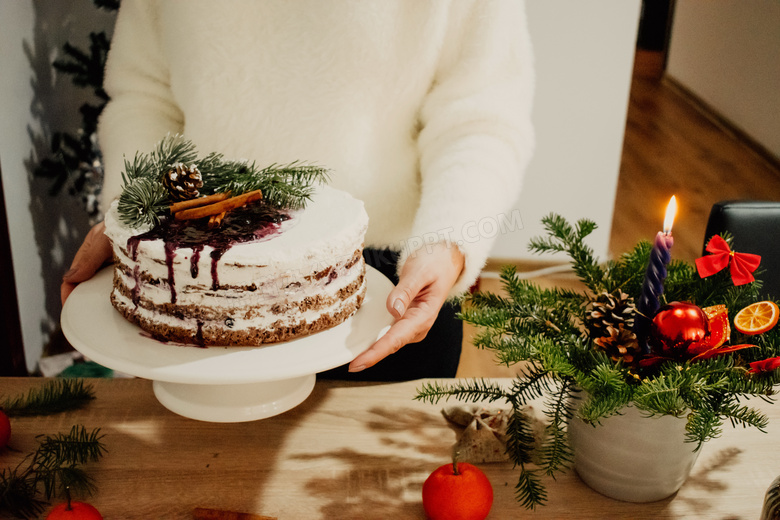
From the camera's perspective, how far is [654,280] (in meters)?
0.75

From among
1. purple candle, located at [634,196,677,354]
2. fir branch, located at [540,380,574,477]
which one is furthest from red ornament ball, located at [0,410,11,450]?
purple candle, located at [634,196,677,354]

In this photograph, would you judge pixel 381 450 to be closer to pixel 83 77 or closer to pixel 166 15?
pixel 166 15

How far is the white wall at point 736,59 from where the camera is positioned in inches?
163

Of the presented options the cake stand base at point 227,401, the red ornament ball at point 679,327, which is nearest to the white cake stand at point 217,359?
the cake stand base at point 227,401

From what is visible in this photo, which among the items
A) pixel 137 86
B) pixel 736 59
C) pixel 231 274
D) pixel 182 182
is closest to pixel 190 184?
pixel 182 182

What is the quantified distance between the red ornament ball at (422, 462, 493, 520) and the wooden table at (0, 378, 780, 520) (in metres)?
0.04

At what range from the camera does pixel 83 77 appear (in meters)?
2.11

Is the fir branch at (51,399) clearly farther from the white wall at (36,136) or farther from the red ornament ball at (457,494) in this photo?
the white wall at (36,136)

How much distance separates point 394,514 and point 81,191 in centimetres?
183

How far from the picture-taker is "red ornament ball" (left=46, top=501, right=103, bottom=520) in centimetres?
69

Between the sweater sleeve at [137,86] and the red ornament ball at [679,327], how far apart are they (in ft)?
2.75

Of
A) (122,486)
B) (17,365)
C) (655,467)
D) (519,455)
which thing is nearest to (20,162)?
(17,365)

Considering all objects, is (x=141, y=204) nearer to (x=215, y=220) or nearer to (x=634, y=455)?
(x=215, y=220)

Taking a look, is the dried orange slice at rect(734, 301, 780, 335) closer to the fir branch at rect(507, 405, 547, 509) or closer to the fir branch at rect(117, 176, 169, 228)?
the fir branch at rect(507, 405, 547, 509)
